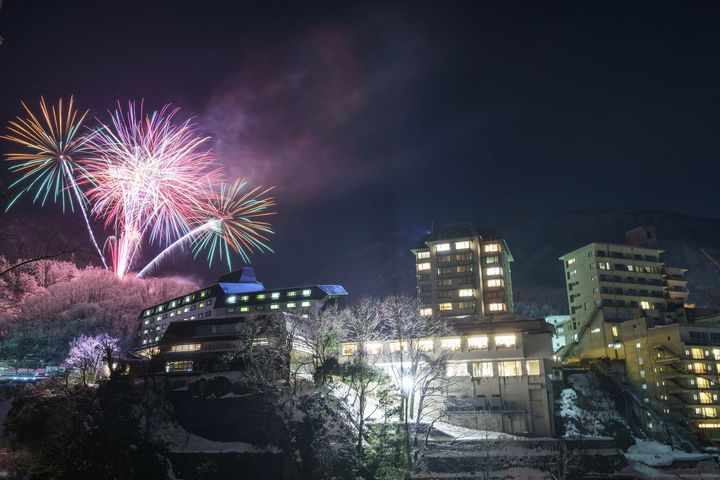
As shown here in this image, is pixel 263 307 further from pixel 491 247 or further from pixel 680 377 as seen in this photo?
pixel 680 377

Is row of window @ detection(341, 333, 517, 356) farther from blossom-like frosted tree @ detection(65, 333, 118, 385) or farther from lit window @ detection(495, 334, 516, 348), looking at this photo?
blossom-like frosted tree @ detection(65, 333, 118, 385)

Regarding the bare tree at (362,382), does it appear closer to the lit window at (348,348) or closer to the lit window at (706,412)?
the lit window at (348,348)

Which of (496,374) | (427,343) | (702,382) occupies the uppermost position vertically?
(427,343)

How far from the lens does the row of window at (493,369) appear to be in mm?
54125

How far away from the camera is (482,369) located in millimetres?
55531

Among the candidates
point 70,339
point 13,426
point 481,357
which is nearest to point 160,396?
point 13,426

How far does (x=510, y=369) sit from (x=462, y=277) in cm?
4013

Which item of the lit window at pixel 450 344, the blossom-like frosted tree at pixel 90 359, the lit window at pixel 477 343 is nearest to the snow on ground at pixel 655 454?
the lit window at pixel 477 343

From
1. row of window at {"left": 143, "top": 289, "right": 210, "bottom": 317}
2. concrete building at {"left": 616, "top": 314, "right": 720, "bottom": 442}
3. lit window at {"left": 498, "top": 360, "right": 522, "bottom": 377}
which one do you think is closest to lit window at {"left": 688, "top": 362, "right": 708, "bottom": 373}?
concrete building at {"left": 616, "top": 314, "right": 720, "bottom": 442}

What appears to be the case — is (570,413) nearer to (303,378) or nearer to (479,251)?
(303,378)

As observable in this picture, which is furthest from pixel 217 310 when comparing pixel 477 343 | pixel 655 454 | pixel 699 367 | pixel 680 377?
pixel 699 367

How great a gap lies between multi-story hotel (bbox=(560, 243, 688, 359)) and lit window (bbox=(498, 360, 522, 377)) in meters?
32.9

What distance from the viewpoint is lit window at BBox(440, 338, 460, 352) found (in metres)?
57.2

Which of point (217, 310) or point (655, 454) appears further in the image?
point (217, 310)
